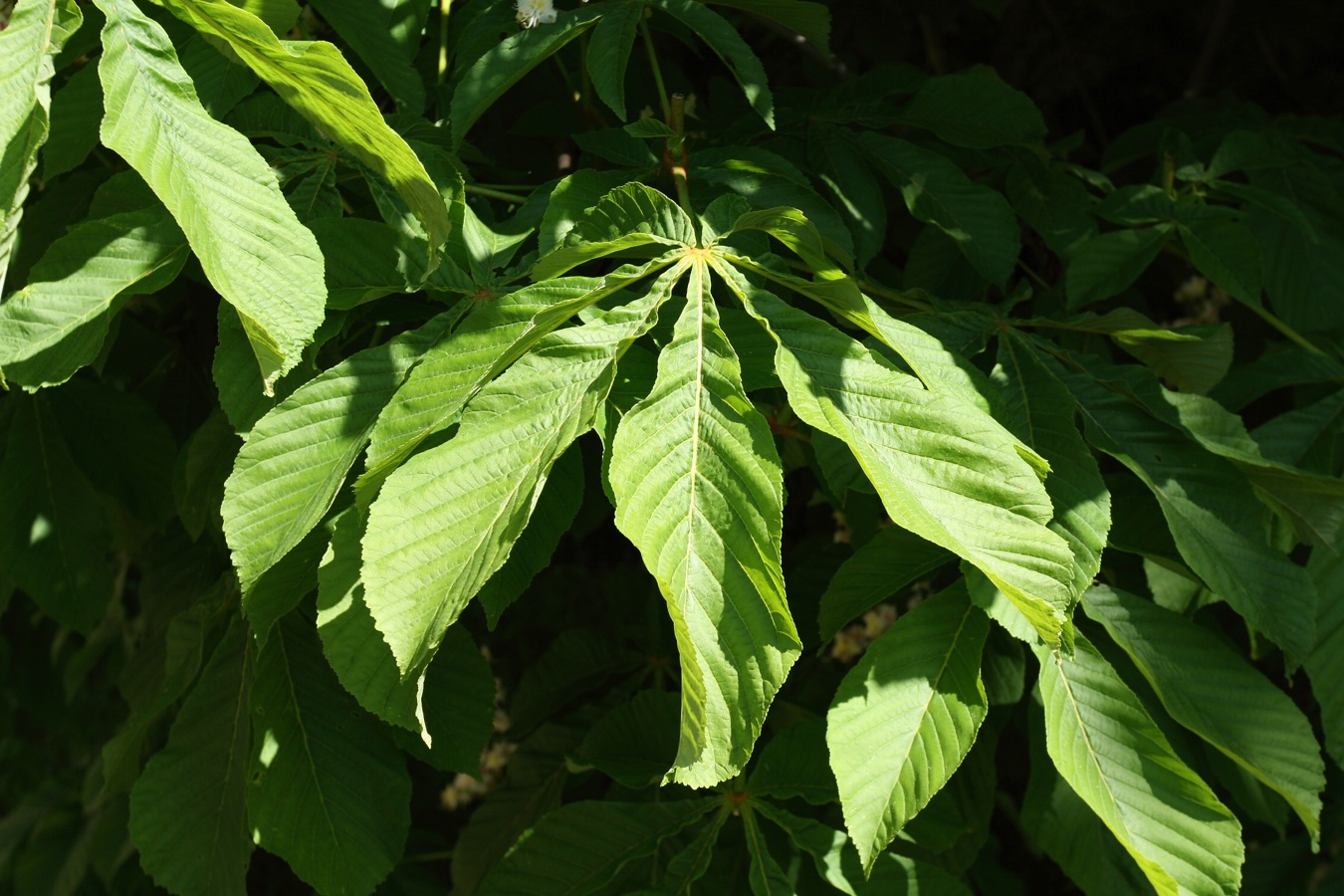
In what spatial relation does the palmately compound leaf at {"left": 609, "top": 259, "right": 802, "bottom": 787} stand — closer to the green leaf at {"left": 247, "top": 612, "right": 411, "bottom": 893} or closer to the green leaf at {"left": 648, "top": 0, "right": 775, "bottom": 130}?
the green leaf at {"left": 648, "top": 0, "right": 775, "bottom": 130}

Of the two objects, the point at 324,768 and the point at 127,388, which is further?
the point at 127,388

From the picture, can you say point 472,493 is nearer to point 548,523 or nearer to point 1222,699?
point 548,523

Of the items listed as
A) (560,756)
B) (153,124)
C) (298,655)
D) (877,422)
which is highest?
(153,124)

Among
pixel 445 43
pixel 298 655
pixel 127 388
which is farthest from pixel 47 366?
pixel 127 388

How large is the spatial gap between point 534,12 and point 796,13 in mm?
224

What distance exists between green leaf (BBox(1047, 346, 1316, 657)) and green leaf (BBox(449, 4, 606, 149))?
470 mm

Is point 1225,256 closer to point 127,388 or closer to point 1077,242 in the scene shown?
point 1077,242

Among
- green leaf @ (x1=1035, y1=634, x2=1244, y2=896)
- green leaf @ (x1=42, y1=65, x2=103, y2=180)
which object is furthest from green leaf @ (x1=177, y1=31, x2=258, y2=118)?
green leaf @ (x1=1035, y1=634, x2=1244, y2=896)

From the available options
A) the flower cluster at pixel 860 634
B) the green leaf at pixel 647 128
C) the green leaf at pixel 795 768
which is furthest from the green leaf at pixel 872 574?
the flower cluster at pixel 860 634

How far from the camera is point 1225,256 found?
42.8 inches

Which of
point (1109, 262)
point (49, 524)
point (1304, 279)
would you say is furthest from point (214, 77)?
point (1304, 279)

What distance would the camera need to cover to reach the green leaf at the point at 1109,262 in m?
1.10

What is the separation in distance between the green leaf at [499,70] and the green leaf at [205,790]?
1.59 ft

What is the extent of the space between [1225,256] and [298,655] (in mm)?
928
